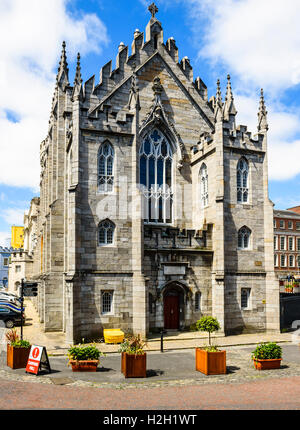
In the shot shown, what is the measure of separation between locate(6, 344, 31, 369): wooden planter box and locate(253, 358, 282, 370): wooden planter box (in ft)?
30.2

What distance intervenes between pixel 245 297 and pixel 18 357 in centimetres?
1544

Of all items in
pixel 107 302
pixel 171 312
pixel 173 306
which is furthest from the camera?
pixel 173 306

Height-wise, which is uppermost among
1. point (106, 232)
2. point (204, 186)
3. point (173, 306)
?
point (204, 186)

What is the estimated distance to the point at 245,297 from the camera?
26.8m

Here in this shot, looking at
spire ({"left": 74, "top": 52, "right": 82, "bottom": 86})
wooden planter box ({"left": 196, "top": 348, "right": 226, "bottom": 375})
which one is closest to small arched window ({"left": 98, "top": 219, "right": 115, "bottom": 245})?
spire ({"left": 74, "top": 52, "right": 82, "bottom": 86})

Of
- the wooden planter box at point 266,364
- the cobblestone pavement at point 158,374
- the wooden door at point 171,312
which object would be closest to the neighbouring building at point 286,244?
the wooden door at point 171,312

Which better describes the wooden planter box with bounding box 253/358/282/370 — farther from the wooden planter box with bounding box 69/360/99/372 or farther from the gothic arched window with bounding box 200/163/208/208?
the gothic arched window with bounding box 200/163/208/208

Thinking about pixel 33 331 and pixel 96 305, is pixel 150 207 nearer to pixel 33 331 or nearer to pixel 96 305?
pixel 96 305

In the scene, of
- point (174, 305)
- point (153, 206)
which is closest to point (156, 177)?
point (153, 206)

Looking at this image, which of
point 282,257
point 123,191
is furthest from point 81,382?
point 282,257

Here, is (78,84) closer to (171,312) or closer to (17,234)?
(171,312)

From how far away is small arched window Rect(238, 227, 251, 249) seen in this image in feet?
89.0

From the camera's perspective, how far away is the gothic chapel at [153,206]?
23.9m

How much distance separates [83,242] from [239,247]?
A: 10.3 m
